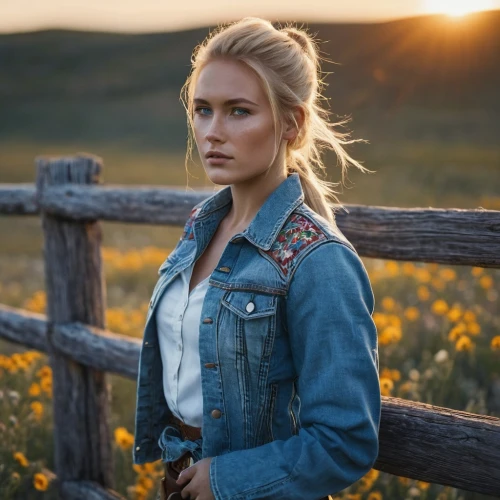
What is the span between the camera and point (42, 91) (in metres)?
59.9

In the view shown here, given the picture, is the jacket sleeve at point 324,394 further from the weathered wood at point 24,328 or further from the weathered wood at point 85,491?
the weathered wood at point 24,328

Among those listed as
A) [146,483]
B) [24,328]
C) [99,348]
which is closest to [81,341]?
[99,348]

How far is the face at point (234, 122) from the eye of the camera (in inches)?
74.7

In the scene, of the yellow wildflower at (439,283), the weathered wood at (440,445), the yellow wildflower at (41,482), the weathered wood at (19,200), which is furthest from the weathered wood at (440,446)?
the yellow wildflower at (439,283)

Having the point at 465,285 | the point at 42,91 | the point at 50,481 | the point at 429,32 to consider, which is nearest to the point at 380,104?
the point at 429,32

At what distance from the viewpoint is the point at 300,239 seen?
185 centimetres

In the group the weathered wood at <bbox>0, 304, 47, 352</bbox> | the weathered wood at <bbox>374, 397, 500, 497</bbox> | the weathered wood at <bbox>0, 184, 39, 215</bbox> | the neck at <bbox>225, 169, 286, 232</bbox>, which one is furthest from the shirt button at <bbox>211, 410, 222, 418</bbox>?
the weathered wood at <bbox>0, 184, 39, 215</bbox>

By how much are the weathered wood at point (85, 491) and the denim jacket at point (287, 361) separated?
1.72m

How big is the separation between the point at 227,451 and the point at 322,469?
33 centimetres

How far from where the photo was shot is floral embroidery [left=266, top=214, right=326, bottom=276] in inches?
71.7

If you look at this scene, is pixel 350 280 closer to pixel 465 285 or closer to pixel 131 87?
pixel 465 285

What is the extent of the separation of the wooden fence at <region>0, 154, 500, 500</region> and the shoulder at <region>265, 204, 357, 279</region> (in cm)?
60

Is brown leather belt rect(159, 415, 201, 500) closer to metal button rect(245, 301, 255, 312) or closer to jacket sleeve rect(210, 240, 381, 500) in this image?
jacket sleeve rect(210, 240, 381, 500)

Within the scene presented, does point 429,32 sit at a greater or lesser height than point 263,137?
greater
